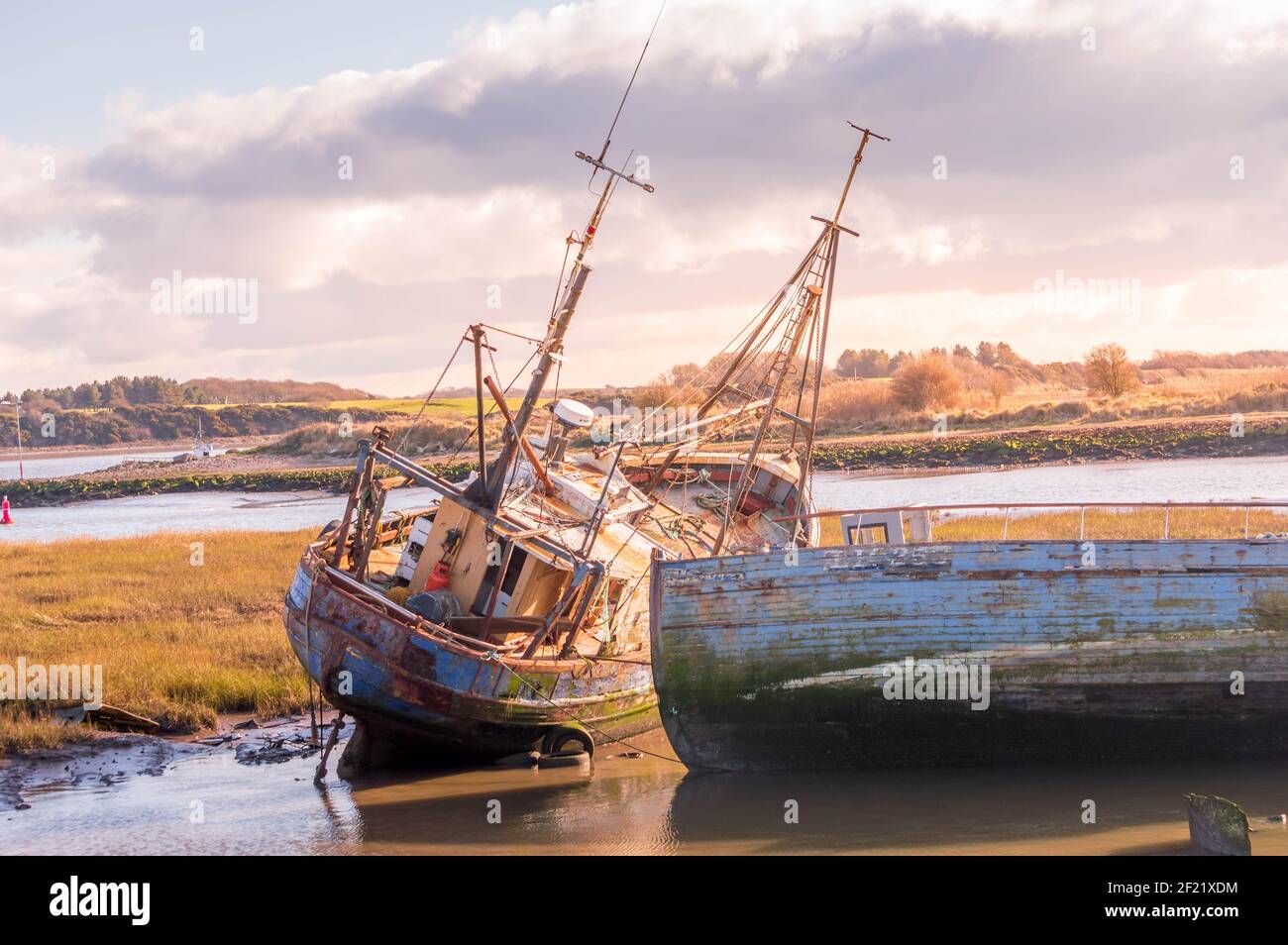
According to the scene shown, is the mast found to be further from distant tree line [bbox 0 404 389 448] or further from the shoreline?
distant tree line [bbox 0 404 389 448]

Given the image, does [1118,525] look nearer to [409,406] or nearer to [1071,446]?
[1071,446]

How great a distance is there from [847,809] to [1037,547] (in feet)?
12.3

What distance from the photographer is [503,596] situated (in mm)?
17328

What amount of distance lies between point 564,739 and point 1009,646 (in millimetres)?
5760

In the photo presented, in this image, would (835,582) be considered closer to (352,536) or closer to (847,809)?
Result: (847,809)

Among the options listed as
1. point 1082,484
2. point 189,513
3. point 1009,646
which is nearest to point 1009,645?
point 1009,646

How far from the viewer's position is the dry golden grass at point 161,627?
18734mm

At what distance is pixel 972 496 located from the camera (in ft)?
142

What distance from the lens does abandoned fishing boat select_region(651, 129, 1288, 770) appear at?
14.8 metres

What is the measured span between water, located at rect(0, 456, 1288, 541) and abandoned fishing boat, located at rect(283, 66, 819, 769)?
17.1 meters

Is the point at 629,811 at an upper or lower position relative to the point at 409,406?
lower

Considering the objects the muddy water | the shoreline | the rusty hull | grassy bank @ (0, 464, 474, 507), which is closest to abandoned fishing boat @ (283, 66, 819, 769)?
the rusty hull

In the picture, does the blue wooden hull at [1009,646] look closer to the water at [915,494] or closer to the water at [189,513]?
the water at [915,494]
